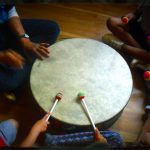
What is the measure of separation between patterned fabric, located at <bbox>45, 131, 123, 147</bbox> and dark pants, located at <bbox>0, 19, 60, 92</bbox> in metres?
0.32

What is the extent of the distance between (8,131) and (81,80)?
1.17 ft

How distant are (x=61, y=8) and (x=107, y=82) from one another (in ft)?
2.17

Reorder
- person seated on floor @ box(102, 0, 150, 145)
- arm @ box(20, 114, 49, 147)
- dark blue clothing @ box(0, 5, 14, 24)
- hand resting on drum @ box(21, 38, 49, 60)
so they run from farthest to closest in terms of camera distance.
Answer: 1. person seated on floor @ box(102, 0, 150, 145)
2. dark blue clothing @ box(0, 5, 14, 24)
3. hand resting on drum @ box(21, 38, 49, 60)
4. arm @ box(20, 114, 49, 147)

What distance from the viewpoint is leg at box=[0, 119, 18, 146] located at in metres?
1.09

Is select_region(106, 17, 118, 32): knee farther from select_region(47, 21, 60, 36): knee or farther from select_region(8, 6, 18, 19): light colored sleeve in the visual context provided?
select_region(8, 6, 18, 19): light colored sleeve

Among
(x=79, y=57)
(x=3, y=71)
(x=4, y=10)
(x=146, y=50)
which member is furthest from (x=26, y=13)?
(x=146, y=50)

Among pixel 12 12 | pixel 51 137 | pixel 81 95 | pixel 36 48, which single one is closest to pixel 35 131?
pixel 51 137

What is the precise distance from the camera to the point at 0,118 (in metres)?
1.31

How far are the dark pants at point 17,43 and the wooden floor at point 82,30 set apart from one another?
0.34 feet

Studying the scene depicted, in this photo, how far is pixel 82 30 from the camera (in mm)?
1562

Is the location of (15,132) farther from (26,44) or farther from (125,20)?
(125,20)

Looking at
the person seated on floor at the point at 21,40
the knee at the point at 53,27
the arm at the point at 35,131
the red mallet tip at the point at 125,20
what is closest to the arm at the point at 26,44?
the person seated on floor at the point at 21,40

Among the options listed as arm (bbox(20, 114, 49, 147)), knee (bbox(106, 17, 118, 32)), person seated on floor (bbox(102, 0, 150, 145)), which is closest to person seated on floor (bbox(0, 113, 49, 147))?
arm (bbox(20, 114, 49, 147))

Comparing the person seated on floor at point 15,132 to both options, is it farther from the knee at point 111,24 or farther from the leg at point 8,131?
the knee at point 111,24
